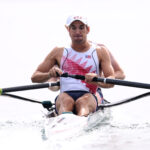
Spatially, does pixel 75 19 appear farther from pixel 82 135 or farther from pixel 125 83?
pixel 82 135

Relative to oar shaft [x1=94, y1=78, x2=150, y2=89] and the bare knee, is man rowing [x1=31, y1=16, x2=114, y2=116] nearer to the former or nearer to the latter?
the bare knee

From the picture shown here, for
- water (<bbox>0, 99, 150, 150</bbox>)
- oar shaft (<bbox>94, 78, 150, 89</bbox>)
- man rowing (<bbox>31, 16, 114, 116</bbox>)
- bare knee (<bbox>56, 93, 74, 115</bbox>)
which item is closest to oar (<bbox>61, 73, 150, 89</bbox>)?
oar shaft (<bbox>94, 78, 150, 89</bbox>)

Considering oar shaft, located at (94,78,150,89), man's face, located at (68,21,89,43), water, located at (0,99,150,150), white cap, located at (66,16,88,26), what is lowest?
water, located at (0,99,150,150)

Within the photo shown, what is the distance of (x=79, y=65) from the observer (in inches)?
239

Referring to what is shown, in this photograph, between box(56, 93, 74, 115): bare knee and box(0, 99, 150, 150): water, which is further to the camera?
box(56, 93, 74, 115): bare knee

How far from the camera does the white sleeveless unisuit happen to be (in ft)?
19.9

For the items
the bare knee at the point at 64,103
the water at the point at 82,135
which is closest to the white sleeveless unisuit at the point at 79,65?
the bare knee at the point at 64,103

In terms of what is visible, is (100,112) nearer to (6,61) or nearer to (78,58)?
(78,58)

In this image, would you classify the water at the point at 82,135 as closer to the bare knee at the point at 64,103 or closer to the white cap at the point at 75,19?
the bare knee at the point at 64,103

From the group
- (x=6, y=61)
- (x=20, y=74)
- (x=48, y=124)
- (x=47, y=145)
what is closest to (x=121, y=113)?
(x=48, y=124)

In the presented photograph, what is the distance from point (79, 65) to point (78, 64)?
19 mm

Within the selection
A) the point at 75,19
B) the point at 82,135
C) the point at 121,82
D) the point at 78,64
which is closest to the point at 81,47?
the point at 78,64

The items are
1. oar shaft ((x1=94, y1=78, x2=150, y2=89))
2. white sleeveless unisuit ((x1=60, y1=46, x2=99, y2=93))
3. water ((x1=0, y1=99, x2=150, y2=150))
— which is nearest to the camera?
water ((x1=0, y1=99, x2=150, y2=150))

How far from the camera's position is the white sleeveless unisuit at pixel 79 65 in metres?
6.05
